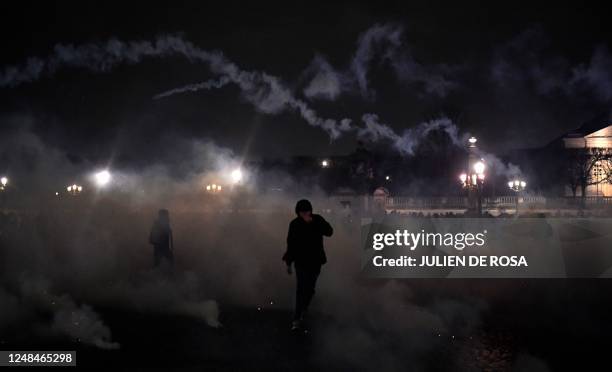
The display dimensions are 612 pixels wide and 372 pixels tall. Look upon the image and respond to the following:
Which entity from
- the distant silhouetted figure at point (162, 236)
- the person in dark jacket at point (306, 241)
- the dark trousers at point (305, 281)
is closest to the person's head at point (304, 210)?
the person in dark jacket at point (306, 241)

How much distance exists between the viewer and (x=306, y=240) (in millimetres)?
8141

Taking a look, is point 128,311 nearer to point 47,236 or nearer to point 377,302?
point 377,302

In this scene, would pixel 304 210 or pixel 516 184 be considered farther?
pixel 516 184

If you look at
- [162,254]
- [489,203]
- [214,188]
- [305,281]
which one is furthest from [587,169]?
[305,281]

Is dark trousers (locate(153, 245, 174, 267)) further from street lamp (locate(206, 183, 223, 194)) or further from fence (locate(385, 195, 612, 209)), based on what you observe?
street lamp (locate(206, 183, 223, 194))

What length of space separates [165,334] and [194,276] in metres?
5.33

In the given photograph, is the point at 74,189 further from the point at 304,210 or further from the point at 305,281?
the point at 304,210

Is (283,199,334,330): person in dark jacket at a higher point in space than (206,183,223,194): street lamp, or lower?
lower

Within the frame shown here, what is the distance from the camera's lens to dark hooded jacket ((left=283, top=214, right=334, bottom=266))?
320 inches

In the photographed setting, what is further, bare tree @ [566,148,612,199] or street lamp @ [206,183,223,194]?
bare tree @ [566,148,612,199]

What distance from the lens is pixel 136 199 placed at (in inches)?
1581

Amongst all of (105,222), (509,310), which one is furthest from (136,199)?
(509,310)

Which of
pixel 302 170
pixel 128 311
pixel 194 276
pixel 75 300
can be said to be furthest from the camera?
pixel 302 170

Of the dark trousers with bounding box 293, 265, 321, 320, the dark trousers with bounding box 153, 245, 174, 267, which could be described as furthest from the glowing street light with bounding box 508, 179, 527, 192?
the dark trousers with bounding box 293, 265, 321, 320
